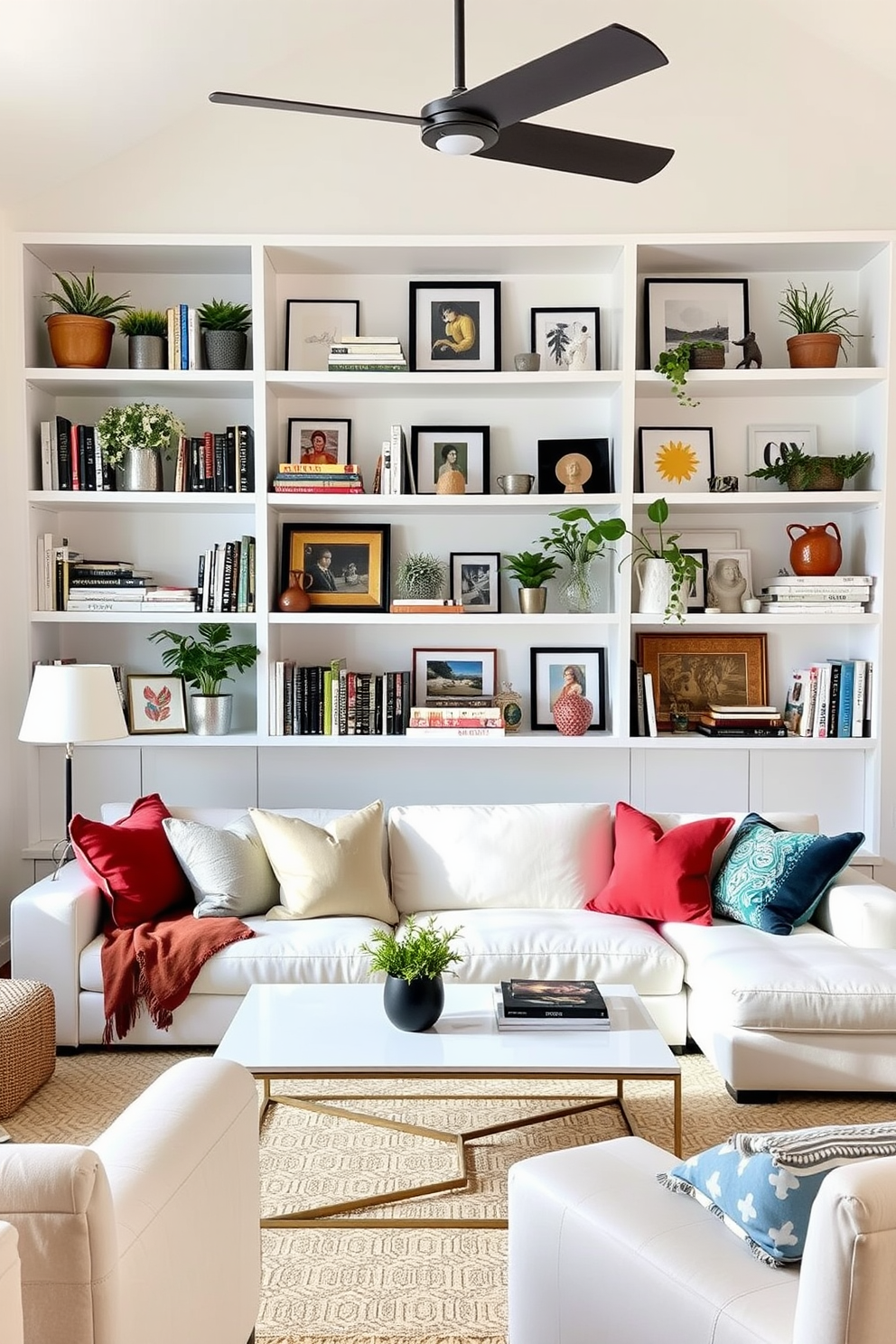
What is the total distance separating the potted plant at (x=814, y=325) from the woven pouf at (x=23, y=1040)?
350 cm

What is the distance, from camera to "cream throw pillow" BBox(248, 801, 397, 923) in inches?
Answer: 147

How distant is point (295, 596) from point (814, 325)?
7.49 ft

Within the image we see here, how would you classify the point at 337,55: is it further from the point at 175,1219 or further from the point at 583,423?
the point at 175,1219

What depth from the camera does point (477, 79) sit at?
179 inches

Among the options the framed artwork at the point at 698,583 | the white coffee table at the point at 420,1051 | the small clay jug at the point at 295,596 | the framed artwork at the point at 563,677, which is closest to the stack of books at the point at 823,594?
the framed artwork at the point at 698,583

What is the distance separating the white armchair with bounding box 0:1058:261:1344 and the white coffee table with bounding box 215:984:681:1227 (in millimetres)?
572

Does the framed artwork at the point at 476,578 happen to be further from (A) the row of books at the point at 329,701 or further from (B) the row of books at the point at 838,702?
(B) the row of books at the point at 838,702

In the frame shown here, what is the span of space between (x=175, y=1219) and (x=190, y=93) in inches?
161

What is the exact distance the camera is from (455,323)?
4.73 metres

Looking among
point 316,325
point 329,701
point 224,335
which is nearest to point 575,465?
point 316,325

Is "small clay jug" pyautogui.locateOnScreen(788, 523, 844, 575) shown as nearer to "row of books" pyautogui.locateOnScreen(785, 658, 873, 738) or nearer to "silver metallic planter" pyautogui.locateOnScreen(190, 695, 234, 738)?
"row of books" pyautogui.locateOnScreen(785, 658, 873, 738)

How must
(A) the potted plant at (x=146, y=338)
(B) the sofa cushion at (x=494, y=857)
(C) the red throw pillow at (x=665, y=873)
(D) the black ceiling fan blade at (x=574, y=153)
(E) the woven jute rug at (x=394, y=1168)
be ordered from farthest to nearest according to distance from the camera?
(A) the potted plant at (x=146, y=338)
(B) the sofa cushion at (x=494, y=857)
(C) the red throw pillow at (x=665, y=873)
(D) the black ceiling fan blade at (x=574, y=153)
(E) the woven jute rug at (x=394, y=1168)

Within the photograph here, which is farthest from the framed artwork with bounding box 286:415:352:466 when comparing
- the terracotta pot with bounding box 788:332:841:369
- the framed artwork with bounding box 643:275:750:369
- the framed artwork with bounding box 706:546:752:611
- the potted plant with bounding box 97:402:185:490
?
the terracotta pot with bounding box 788:332:841:369

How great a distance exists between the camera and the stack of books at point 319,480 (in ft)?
14.9
